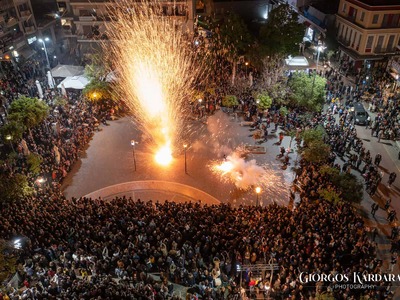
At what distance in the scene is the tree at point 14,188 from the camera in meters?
20.9

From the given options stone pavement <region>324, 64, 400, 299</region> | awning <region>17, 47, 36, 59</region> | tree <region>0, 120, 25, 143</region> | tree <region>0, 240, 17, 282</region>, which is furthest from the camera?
awning <region>17, 47, 36, 59</region>

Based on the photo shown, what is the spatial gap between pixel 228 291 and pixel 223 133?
1564cm

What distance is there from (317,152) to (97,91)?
61.9ft

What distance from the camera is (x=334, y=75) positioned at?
127 ft

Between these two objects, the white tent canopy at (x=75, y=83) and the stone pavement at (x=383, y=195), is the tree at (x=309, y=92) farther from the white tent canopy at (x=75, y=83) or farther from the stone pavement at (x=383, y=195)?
the white tent canopy at (x=75, y=83)

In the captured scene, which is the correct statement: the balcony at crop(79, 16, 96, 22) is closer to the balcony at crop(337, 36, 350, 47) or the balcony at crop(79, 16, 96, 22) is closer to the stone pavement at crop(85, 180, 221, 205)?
the stone pavement at crop(85, 180, 221, 205)

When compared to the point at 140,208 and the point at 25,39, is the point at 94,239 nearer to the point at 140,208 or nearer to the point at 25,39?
the point at 140,208

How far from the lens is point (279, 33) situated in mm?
35531

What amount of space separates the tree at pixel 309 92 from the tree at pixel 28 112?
65.6 ft

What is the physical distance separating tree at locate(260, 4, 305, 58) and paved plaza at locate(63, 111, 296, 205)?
362 inches

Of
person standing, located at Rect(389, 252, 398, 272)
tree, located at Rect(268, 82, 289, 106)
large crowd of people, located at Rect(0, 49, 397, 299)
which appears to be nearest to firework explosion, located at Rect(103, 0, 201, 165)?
tree, located at Rect(268, 82, 289, 106)

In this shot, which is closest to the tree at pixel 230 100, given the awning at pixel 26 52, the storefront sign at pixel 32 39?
the awning at pixel 26 52

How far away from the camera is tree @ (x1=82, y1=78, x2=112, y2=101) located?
104 feet

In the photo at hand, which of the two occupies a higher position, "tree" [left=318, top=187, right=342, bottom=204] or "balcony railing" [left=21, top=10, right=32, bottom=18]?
"balcony railing" [left=21, top=10, right=32, bottom=18]
